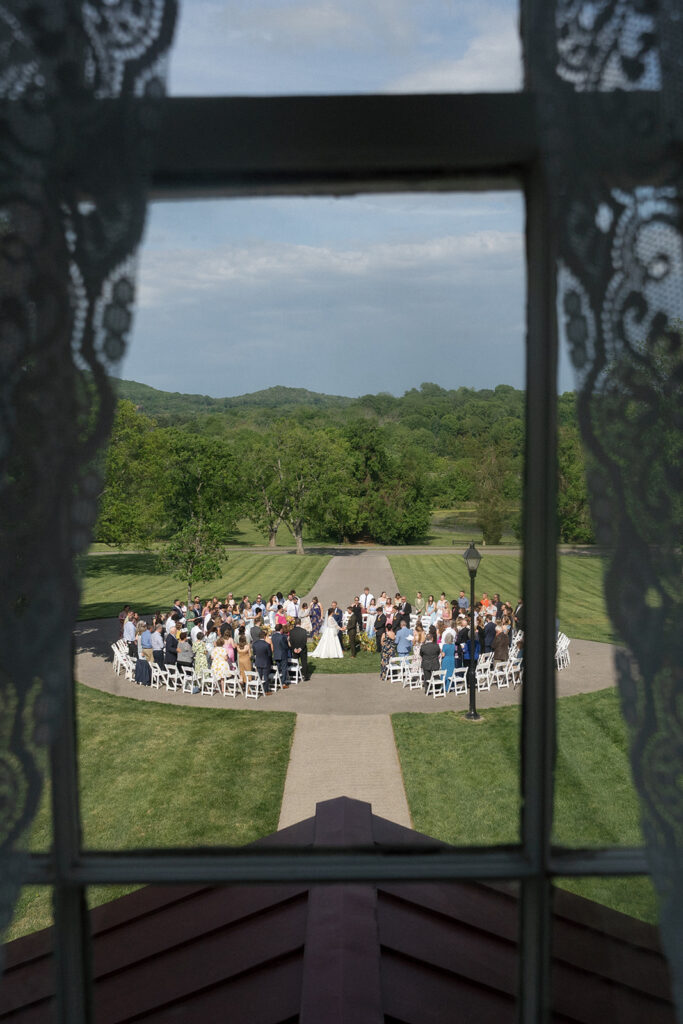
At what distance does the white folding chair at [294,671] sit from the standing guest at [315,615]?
107mm

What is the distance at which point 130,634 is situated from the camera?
1366 millimetres

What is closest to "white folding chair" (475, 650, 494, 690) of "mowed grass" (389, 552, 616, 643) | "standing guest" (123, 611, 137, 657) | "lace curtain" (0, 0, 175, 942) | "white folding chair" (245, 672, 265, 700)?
"mowed grass" (389, 552, 616, 643)

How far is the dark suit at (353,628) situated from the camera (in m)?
1.32

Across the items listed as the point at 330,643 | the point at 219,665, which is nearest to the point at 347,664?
the point at 330,643

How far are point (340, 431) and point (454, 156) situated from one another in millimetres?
530

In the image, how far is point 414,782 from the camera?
144 centimetres

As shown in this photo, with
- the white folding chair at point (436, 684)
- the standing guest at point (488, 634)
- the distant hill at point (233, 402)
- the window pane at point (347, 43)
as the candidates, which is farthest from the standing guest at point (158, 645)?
the window pane at point (347, 43)

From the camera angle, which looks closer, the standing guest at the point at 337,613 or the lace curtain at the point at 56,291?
the lace curtain at the point at 56,291

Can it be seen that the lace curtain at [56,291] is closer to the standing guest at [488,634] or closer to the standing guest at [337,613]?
the standing guest at [337,613]

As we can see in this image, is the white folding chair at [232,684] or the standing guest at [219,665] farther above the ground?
the standing guest at [219,665]

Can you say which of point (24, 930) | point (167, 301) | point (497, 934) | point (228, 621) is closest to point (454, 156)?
point (167, 301)

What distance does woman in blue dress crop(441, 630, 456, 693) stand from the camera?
1336 millimetres

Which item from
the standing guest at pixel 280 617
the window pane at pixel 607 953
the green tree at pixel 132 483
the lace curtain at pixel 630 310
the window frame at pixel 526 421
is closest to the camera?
the lace curtain at pixel 630 310

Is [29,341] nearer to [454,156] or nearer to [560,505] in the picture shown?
[454,156]
